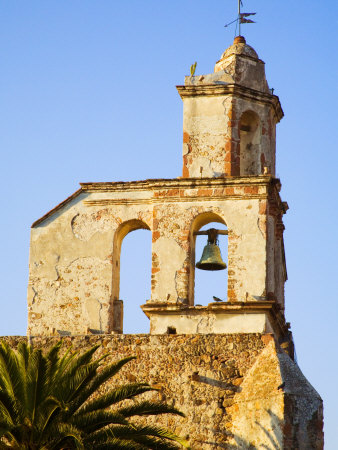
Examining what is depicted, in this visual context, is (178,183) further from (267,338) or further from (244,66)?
(267,338)

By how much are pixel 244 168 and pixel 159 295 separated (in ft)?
10.9

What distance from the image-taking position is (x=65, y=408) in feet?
66.7

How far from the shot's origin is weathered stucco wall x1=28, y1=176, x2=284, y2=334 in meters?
23.7

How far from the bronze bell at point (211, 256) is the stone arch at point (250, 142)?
1599mm

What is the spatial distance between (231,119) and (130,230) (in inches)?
110

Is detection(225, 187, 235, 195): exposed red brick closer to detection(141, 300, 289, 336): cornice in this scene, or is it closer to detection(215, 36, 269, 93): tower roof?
detection(141, 300, 289, 336): cornice

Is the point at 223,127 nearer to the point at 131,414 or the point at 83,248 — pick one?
the point at 83,248

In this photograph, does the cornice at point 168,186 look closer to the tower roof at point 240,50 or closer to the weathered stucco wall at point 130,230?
the weathered stucco wall at point 130,230

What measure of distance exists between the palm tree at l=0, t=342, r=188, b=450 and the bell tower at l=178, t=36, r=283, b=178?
471 centimetres

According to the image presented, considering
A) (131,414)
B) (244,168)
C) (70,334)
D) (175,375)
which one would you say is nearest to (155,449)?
(131,414)

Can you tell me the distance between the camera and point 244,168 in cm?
2545

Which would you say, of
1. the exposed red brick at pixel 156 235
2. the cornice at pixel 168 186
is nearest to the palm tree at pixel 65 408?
the exposed red brick at pixel 156 235

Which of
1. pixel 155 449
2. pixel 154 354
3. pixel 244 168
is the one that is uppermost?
pixel 244 168

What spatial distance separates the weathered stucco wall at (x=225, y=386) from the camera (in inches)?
855
